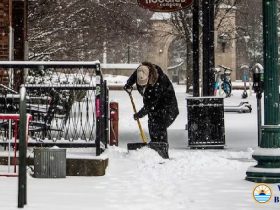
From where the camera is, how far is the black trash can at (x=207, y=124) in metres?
12.3

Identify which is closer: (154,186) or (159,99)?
(154,186)

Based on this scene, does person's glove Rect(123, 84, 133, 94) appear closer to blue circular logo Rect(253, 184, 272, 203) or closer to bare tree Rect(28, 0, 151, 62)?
blue circular logo Rect(253, 184, 272, 203)

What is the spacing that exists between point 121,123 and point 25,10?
4430mm

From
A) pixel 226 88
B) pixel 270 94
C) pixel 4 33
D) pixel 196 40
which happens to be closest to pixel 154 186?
pixel 270 94

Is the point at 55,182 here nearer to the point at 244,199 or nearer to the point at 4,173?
the point at 4,173

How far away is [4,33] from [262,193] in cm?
733

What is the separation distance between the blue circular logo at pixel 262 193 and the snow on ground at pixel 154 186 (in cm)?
8

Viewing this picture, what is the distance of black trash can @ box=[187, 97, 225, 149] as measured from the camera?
12.3 meters

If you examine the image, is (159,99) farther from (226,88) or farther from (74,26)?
(226,88)

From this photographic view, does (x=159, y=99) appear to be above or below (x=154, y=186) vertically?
above

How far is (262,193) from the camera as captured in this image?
7242mm

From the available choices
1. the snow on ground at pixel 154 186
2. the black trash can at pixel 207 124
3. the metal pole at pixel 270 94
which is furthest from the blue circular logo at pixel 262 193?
the black trash can at pixel 207 124

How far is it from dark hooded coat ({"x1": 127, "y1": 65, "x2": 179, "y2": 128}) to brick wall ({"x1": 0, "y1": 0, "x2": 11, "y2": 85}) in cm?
316

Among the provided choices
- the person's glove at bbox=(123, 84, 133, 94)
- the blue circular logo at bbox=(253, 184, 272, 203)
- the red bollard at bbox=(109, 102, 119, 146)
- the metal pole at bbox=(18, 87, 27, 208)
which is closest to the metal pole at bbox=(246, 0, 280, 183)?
the blue circular logo at bbox=(253, 184, 272, 203)
